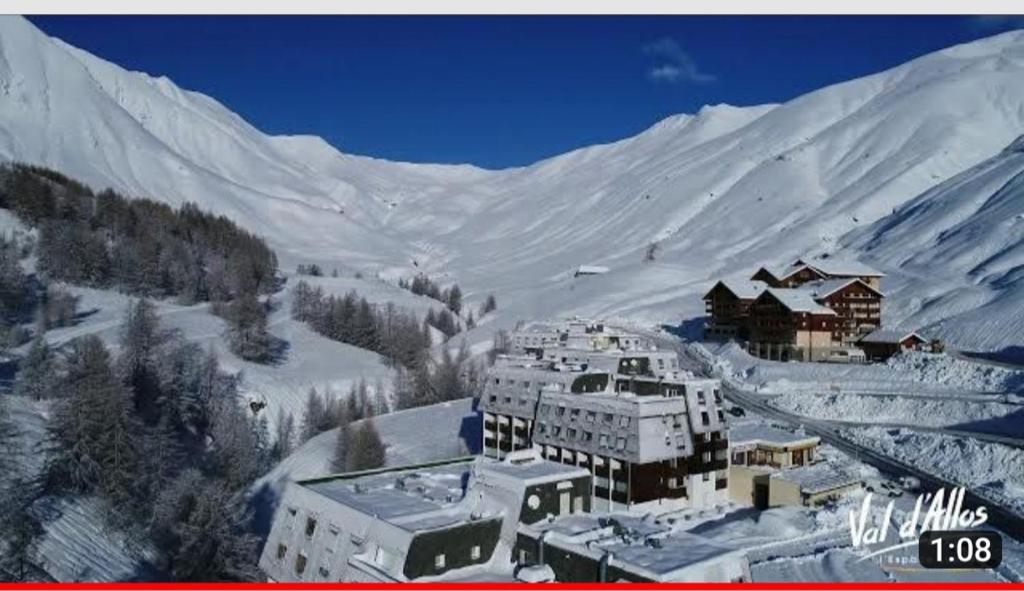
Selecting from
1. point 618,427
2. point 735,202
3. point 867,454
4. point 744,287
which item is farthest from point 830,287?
point 735,202

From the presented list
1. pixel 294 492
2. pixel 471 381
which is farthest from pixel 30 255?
pixel 294 492

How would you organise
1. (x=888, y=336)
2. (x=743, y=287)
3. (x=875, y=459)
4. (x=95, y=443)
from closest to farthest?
1. (x=95, y=443)
2. (x=875, y=459)
3. (x=888, y=336)
4. (x=743, y=287)

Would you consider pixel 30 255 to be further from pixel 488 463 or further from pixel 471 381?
pixel 488 463

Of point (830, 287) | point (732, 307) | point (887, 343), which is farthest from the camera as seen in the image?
point (732, 307)

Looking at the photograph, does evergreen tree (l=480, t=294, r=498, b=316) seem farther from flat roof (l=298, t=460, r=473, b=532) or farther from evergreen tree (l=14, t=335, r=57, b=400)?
flat roof (l=298, t=460, r=473, b=532)

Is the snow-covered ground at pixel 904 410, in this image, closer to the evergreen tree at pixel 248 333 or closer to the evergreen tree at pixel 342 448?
the evergreen tree at pixel 342 448
